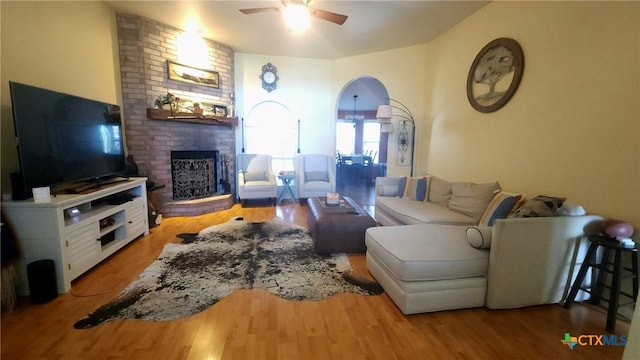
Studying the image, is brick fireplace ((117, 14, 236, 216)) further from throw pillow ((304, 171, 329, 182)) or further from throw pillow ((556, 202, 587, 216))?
throw pillow ((556, 202, 587, 216))

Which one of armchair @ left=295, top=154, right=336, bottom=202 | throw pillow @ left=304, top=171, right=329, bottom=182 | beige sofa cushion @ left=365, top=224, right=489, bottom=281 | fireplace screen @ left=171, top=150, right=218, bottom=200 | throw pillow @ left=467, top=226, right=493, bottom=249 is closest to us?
beige sofa cushion @ left=365, top=224, right=489, bottom=281

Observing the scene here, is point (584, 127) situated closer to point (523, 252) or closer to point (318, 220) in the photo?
point (523, 252)

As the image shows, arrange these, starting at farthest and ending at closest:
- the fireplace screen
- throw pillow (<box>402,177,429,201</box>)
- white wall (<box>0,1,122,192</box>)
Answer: the fireplace screen → throw pillow (<box>402,177,429,201</box>) → white wall (<box>0,1,122,192</box>)

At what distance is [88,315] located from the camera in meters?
1.79

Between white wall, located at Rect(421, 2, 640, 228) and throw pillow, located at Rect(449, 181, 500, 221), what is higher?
white wall, located at Rect(421, 2, 640, 228)

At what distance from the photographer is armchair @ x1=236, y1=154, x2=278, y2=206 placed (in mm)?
4590

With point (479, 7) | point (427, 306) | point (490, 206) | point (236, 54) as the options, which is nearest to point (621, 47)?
point (490, 206)

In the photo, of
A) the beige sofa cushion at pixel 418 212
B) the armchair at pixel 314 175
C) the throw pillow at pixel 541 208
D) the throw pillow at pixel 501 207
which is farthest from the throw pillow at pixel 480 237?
the armchair at pixel 314 175

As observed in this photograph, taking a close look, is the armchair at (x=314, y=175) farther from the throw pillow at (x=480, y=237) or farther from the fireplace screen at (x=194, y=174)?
the throw pillow at (x=480, y=237)

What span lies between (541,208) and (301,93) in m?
4.37

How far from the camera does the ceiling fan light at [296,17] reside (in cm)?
280

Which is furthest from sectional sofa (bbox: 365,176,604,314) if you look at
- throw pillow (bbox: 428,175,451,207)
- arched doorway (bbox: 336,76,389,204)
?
arched doorway (bbox: 336,76,389,204)

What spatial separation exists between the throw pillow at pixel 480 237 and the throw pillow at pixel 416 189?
163 cm

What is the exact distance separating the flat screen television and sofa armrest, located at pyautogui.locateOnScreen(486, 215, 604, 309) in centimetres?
347
